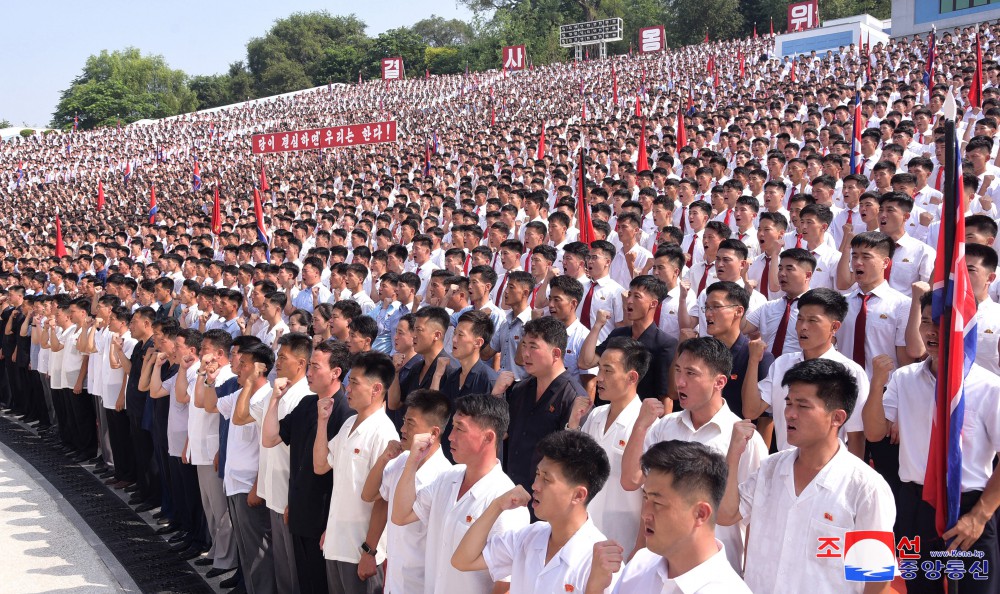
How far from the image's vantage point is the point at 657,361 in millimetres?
5109

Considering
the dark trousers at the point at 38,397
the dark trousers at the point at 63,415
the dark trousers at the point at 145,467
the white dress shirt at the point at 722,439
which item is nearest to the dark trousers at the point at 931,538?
the white dress shirt at the point at 722,439

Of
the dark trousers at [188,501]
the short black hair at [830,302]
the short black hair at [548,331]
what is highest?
the short black hair at [830,302]

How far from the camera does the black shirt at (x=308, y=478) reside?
461 cm

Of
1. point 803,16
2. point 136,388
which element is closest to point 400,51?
point 803,16

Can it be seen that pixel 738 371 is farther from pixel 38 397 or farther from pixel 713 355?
pixel 38 397

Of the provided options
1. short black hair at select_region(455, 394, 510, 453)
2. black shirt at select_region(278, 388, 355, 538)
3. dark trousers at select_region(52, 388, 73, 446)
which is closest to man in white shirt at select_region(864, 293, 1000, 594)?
short black hair at select_region(455, 394, 510, 453)

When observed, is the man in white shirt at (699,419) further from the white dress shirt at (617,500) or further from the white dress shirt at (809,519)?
the white dress shirt at (809,519)

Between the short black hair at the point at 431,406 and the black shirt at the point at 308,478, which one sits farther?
the black shirt at the point at 308,478

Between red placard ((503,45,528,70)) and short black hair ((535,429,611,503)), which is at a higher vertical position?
red placard ((503,45,528,70))

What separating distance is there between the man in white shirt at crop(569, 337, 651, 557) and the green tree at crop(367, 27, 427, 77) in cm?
5874

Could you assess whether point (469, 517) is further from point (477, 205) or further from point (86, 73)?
point (86, 73)

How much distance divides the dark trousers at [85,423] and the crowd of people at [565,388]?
38 mm

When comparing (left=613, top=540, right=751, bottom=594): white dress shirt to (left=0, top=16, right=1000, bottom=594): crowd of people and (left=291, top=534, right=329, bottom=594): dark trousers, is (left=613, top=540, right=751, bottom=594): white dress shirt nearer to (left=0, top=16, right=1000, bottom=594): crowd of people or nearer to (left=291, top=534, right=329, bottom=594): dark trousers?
(left=0, top=16, right=1000, bottom=594): crowd of people

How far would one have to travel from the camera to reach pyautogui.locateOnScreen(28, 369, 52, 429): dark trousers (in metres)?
10.5
